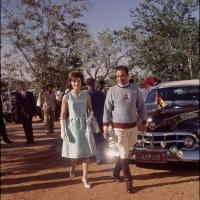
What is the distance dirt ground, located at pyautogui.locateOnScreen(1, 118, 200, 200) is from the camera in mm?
1986

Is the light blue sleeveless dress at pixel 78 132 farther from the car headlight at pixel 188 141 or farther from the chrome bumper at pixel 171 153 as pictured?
the car headlight at pixel 188 141

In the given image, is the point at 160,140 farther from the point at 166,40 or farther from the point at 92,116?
the point at 166,40

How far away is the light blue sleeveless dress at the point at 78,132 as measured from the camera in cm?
188

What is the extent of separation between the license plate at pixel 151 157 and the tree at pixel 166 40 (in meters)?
1.16

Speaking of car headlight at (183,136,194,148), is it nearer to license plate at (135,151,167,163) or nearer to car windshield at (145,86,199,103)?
license plate at (135,151,167,163)

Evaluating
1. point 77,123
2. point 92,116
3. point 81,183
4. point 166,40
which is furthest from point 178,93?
point 81,183

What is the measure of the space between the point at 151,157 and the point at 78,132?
0.59 m

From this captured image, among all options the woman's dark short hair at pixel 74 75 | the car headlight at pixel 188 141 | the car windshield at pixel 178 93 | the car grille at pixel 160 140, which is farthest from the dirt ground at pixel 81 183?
the woman's dark short hair at pixel 74 75

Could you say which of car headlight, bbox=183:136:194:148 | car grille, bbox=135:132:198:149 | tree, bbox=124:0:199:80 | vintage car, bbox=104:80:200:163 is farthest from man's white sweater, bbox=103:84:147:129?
tree, bbox=124:0:199:80

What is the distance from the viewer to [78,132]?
232 centimetres

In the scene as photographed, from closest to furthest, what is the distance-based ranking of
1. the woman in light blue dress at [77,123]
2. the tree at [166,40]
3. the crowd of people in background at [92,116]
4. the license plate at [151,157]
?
the tree at [166,40] < the woman in light blue dress at [77,123] < the crowd of people in background at [92,116] < the license plate at [151,157]

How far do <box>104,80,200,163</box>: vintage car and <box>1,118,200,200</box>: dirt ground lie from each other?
0.18 meters

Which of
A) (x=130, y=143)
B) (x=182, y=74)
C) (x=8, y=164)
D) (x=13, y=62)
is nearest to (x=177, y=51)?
(x=182, y=74)

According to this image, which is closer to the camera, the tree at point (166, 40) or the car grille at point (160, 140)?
the tree at point (166, 40)
